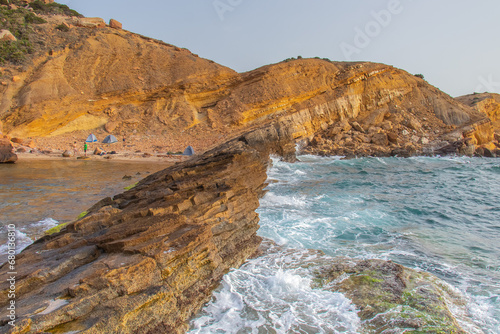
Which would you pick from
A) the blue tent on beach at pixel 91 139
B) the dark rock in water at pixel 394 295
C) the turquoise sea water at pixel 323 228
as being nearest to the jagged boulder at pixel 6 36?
the blue tent on beach at pixel 91 139

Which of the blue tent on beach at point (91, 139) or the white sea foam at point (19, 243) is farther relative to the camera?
the blue tent on beach at point (91, 139)

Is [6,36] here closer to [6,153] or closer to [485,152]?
[6,153]

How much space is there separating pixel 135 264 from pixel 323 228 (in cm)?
663

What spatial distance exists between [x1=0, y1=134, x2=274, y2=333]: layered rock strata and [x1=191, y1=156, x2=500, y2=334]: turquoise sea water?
0.63m

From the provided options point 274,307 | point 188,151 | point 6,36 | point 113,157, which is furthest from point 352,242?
point 6,36

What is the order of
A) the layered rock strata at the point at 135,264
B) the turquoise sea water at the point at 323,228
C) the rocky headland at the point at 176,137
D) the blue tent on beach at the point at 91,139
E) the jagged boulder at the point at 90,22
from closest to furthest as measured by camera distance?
the layered rock strata at the point at 135,264 → the rocky headland at the point at 176,137 → the turquoise sea water at the point at 323,228 → the blue tent on beach at the point at 91,139 → the jagged boulder at the point at 90,22

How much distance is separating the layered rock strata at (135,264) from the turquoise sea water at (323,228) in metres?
0.62

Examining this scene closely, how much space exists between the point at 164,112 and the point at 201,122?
144 inches

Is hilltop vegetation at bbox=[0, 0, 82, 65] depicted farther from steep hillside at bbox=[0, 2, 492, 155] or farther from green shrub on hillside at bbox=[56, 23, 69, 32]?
green shrub on hillside at bbox=[56, 23, 69, 32]

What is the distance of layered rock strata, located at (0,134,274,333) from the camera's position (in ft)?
12.0

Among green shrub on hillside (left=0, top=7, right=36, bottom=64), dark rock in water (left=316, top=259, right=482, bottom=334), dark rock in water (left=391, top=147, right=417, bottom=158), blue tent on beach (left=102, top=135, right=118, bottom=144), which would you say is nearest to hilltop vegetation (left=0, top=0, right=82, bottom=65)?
green shrub on hillside (left=0, top=7, right=36, bottom=64)

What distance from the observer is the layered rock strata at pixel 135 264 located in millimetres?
3668

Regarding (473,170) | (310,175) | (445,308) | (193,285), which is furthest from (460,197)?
(193,285)

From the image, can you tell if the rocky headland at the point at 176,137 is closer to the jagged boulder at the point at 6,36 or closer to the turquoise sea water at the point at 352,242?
the turquoise sea water at the point at 352,242
